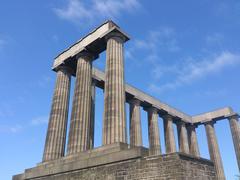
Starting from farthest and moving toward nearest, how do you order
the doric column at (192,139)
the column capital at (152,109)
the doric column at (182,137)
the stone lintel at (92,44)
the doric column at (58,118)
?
the doric column at (192,139), the doric column at (182,137), the column capital at (152,109), the doric column at (58,118), the stone lintel at (92,44)

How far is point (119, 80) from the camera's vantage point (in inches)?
930

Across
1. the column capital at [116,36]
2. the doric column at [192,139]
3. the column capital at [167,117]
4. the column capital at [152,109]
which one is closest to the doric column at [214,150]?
the doric column at [192,139]

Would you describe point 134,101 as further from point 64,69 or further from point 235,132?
point 235,132

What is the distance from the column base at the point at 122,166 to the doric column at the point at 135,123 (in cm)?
1772

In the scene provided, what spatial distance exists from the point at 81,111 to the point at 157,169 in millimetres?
12276

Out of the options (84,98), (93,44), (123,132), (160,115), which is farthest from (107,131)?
(160,115)

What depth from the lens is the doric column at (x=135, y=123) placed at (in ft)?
128

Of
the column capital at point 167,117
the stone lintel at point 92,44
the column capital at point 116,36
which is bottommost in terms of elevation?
the column capital at point 167,117

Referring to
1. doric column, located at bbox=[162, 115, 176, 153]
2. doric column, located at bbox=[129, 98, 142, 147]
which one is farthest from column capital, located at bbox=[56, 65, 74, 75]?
doric column, located at bbox=[162, 115, 176, 153]

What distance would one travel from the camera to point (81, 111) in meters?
25.6

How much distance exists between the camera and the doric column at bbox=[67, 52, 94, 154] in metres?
23.9

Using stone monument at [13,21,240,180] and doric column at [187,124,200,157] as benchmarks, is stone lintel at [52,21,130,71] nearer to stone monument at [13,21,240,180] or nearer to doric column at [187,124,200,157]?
stone monument at [13,21,240,180]

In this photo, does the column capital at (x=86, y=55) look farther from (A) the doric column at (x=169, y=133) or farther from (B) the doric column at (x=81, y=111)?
(A) the doric column at (x=169, y=133)

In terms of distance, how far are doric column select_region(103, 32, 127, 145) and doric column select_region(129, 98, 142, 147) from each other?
57.0 feet
